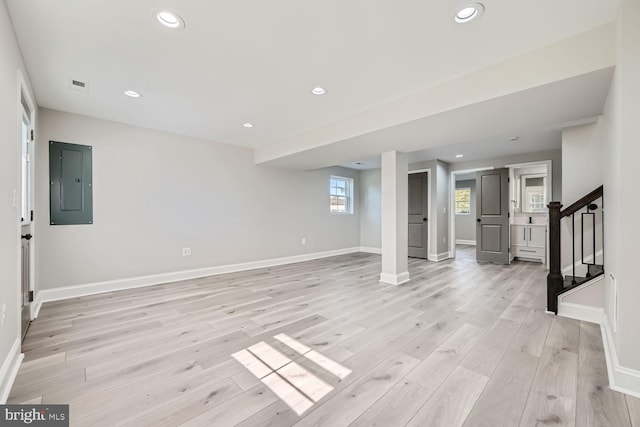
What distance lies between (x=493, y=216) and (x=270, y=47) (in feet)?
19.8

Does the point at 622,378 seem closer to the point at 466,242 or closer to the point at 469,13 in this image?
the point at 469,13

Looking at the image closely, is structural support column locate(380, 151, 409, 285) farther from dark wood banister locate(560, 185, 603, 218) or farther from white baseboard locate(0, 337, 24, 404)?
white baseboard locate(0, 337, 24, 404)

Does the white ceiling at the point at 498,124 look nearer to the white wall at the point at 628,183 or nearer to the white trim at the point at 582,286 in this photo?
the white wall at the point at 628,183

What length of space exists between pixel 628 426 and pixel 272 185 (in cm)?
535

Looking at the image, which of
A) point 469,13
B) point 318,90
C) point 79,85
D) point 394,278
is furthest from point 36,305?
point 469,13

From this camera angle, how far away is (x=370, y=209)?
761 centimetres

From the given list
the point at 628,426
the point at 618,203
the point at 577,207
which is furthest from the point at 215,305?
the point at 577,207

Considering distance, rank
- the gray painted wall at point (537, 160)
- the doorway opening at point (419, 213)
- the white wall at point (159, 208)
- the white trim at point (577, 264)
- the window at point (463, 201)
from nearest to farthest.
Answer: the white trim at point (577, 264), the white wall at point (159, 208), the gray painted wall at point (537, 160), the doorway opening at point (419, 213), the window at point (463, 201)

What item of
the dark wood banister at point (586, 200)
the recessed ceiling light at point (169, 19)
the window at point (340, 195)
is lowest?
the dark wood banister at point (586, 200)

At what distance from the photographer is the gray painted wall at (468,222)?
9.23 metres

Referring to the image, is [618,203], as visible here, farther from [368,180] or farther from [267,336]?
[368,180]

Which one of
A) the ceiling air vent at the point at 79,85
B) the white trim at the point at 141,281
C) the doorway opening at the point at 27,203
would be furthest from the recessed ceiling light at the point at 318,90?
the white trim at the point at 141,281

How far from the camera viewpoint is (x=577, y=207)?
291 cm

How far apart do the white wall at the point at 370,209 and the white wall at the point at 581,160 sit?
412 centimetres
